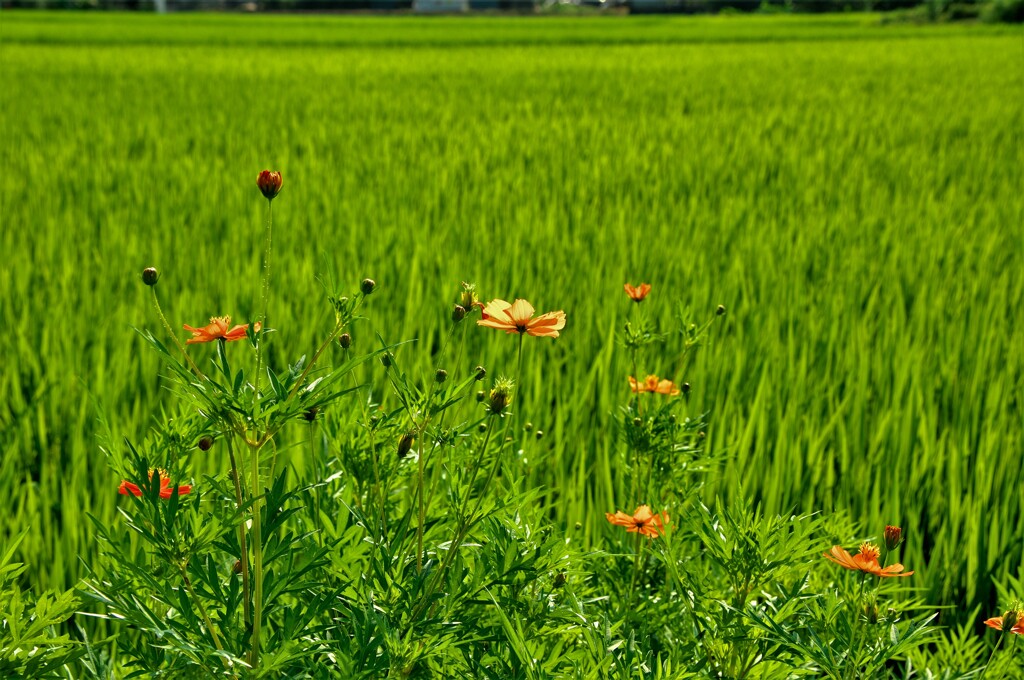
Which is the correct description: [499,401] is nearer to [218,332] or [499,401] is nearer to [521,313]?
[521,313]

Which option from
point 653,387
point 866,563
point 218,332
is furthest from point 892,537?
point 218,332

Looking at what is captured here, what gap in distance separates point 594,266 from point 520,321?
1764 mm

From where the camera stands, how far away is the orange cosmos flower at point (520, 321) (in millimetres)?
542

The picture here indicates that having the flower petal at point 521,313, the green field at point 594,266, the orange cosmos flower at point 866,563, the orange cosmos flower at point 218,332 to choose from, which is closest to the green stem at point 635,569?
the green field at point 594,266

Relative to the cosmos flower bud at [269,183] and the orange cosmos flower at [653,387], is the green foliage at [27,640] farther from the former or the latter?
the orange cosmos flower at [653,387]

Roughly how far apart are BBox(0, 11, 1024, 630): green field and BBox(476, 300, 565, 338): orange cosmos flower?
25 cm

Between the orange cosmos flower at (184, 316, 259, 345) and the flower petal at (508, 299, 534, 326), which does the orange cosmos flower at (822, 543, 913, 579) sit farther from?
the orange cosmos flower at (184, 316, 259, 345)

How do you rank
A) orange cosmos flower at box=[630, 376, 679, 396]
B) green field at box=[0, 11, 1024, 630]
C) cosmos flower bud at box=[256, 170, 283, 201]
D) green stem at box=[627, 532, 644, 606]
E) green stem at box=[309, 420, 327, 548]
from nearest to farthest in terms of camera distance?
cosmos flower bud at box=[256, 170, 283, 201] → green stem at box=[309, 420, 327, 548] → green stem at box=[627, 532, 644, 606] → orange cosmos flower at box=[630, 376, 679, 396] → green field at box=[0, 11, 1024, 630]

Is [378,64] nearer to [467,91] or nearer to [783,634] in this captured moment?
[467,91]

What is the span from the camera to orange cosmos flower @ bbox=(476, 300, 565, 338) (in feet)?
1.78

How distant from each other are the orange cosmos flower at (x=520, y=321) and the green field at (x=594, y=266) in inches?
9.9

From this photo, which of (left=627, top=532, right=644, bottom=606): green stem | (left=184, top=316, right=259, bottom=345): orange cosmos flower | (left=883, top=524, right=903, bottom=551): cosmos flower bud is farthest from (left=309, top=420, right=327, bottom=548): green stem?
(left=883, top=524, right=903, bottom=551): cosmos flower bud

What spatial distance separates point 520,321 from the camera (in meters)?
0.55

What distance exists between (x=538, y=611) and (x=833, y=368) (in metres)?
1.33
